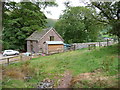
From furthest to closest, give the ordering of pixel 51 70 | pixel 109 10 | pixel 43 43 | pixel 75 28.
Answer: pixel 75 28, pixel 43 43, pixel 109 10, pixel 51 70

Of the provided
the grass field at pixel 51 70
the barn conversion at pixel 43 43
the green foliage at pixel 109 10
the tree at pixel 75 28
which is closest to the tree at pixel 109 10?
the green foliage at pixel 109 10

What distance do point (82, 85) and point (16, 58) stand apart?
549cm

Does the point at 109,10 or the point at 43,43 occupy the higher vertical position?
the point at 109,10

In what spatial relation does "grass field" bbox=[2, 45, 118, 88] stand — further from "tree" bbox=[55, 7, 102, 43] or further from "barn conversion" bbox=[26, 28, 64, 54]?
"tree" bbox=[55, 7, 102, 43]

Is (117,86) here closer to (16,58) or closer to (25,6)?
(25,6)

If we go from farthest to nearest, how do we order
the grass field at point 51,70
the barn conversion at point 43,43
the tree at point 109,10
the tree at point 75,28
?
the tree at point 75,28 < the barn conversion at point 43,43 < the tree at point 109,10 < the grass field at point 51,70

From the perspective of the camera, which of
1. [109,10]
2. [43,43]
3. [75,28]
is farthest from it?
[75,28]

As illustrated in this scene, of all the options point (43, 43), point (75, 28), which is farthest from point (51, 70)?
point (75, 28)

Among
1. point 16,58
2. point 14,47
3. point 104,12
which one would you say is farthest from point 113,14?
point 14,47

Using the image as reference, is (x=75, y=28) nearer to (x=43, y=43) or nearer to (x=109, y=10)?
(x=43, y=43)

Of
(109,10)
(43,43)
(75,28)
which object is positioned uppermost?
(75,28)

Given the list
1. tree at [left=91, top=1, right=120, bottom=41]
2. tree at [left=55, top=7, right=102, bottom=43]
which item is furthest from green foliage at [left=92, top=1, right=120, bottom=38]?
tree at [left=55, top=7, right=102, bottom=43]

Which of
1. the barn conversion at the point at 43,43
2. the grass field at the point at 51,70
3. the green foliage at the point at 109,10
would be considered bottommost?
the grass field at the point at 51,70

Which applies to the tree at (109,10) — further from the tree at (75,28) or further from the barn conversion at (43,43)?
the tree at (75,28)
